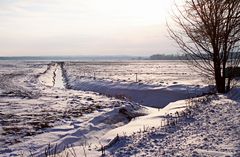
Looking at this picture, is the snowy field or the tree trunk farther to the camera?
the tree trunk

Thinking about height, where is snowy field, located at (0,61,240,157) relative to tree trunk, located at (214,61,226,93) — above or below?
below

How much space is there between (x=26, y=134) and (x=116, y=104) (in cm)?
710

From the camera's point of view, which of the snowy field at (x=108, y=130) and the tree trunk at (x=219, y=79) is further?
the tree trunk at (x=219, y=79)

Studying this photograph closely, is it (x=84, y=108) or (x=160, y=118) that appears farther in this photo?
(x=84, y=108)

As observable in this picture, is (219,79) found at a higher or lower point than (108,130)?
higher

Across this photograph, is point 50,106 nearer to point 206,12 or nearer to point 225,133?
point 206,12

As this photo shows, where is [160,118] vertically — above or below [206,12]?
below

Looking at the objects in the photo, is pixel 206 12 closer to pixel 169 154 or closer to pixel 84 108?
pixel 84 108

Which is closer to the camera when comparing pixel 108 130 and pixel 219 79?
pixel 108 130

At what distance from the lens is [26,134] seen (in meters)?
11.1

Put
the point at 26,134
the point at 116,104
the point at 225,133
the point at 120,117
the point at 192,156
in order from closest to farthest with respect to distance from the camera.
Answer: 1. the point at 192,156
2. the point at 225,133
3. the point at 26,134
4. the point at 120,117
5. the point at 116,104

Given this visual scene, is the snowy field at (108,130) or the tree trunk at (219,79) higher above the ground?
the tree trunk at (219,79)

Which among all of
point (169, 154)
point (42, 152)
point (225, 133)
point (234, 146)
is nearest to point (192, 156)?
point (169, 154)

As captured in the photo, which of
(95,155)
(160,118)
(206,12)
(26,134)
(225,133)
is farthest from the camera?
(206,12)
